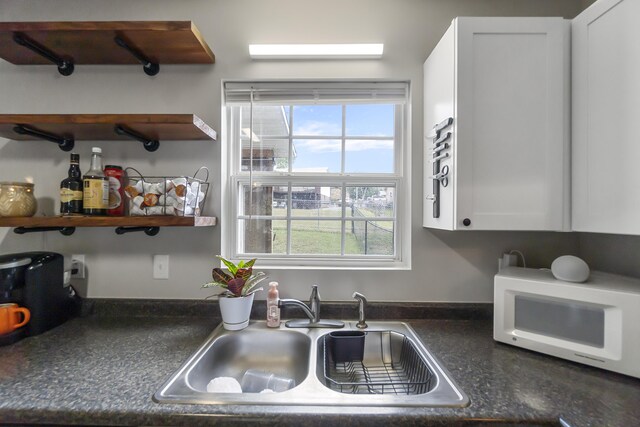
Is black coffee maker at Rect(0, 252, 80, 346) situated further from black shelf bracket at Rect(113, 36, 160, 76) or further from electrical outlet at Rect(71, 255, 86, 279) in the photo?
black shelf bracket at Rect(113, 36, 160, 76)

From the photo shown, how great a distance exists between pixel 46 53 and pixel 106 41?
1.19 feet

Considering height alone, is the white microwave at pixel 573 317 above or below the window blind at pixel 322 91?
below

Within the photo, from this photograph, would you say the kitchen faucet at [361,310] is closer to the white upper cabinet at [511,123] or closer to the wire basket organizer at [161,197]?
the white upper cabinet at [511,123]

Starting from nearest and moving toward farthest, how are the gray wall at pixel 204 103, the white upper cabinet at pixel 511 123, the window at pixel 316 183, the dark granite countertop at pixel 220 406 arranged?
the dark granite countertop at pixel 220 406 < the white upper cabinet at pixel 511 123 < the gray wall at pixel 204 103 < the window at pixel 316 183

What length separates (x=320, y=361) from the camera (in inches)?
42.8

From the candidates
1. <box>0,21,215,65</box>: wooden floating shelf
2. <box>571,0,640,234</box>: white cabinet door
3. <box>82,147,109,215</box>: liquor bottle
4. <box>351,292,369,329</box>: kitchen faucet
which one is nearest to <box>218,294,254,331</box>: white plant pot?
<box>351,292,369,329</box>: kitchen faucet

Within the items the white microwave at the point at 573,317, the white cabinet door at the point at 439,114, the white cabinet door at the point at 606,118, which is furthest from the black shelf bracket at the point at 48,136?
the white cabinet door at the point at 606,118

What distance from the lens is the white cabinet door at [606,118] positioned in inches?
35.8

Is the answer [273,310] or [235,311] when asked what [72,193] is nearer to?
[235,311]

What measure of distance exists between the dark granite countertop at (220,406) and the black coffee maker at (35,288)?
0.15ft

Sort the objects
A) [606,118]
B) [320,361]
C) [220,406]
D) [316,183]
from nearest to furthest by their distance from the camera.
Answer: [220,406], [606,118], [320,361], [316,183]

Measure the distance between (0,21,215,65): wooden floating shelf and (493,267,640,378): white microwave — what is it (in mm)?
1679

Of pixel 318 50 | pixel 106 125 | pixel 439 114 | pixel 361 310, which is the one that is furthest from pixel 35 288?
pixel 439 114

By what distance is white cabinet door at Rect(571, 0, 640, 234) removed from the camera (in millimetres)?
910
